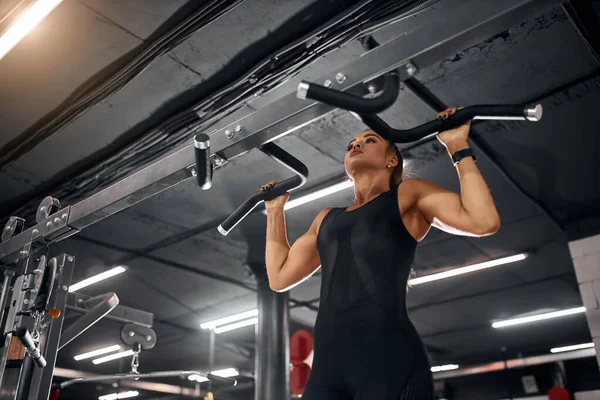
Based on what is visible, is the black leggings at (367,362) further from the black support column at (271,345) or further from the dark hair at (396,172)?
the black support column at (271,345)

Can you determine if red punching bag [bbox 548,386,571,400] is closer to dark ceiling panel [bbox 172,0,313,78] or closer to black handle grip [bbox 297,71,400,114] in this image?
dark ceiling panel [bbox 172,0,313,78]

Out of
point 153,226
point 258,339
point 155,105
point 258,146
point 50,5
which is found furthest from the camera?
point 258,339

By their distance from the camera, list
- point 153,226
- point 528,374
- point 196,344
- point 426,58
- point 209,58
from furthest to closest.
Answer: point 528,374 < point 196,344 < point 153,226 < point 209,58 < point 426,58

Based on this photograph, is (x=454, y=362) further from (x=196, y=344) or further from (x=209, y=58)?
(x=209, y=58)

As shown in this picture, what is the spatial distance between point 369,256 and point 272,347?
475 cm

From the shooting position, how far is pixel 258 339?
630 centimetres

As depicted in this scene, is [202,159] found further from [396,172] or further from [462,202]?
[462,202]

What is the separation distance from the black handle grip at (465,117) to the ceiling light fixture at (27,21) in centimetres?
184

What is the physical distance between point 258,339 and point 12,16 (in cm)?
443

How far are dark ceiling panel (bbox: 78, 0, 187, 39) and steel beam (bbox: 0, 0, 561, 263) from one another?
111 centimetres

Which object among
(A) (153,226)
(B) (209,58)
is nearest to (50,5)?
(B) (209,58)

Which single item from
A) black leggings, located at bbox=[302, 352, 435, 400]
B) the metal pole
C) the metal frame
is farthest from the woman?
the metal pole

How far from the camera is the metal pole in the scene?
5.95 meters

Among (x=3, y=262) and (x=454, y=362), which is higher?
(x=454, y=362)
